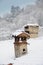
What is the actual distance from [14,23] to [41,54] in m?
5.80

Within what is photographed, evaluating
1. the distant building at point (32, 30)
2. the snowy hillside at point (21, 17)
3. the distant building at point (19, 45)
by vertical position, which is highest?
the snowy hillside at point (21, 17)

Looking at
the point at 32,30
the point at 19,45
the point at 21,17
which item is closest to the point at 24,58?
the point at 19,45

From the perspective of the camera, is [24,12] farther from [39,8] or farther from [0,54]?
[0,54]

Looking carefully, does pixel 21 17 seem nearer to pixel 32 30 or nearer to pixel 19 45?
pixel 32 30

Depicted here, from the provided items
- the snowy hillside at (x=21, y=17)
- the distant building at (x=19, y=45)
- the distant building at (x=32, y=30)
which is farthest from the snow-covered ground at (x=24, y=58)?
the snowy hillside at (x=21, y=17)

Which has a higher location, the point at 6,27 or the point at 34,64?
the point at 6,27

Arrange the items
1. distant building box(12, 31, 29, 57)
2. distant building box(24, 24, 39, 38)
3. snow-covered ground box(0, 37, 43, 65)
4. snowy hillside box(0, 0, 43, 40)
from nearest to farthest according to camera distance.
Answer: snow-covered ground box(0, 37, 43, 65)
distant building box(12, 31, 29, 57)
distant building box(24, 24, 39, 38)
snowy hillside box(0, 0, 43, 40)

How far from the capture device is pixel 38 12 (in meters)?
10.1

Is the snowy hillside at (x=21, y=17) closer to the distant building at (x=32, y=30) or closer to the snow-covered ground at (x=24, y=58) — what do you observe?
the distant building at (x=32, y=30)

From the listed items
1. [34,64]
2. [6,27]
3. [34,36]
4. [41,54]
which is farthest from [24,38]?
[6,27]

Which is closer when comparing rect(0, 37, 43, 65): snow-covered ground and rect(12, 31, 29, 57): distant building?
rect(0, 37, 43, 65): snow-covered ground

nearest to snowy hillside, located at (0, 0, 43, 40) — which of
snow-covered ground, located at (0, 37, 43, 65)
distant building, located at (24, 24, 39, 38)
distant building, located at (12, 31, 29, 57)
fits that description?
distant building, located at (24, 24, 39, 38)

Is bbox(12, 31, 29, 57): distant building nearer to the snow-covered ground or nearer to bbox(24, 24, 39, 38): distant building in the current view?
the snow-covered ground

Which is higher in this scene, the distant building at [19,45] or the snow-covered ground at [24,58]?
the distant building at [19,45]
